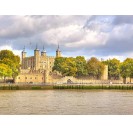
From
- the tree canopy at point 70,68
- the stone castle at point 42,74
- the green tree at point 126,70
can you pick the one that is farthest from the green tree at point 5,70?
the green tree at point 126,70

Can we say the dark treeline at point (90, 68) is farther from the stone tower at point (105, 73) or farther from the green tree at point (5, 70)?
the green tree at point (5, 70)

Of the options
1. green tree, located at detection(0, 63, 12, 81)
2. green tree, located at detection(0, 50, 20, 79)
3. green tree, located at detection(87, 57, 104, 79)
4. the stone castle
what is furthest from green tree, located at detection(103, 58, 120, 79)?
green tree, located at detection(0, 63, 12, 81)

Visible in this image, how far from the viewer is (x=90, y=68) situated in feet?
95.6

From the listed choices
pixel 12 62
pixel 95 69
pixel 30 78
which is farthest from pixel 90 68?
pixel 12 62

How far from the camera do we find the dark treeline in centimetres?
2800

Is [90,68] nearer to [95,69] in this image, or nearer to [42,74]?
[95,69]

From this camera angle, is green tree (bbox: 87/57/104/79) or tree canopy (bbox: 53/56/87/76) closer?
green tree (bbox: 87/57/104/79)

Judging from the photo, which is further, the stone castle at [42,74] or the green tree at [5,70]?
the stone castle at [42,74]

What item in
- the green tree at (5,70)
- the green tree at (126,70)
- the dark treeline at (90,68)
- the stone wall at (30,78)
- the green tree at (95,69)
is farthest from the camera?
the green tree at (95,69)

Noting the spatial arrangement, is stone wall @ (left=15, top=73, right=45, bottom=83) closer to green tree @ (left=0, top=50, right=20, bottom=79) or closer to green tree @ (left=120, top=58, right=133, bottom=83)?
green tree @ (left=0, top=50, right=20, bottom=79)

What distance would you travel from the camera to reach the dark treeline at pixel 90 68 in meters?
28.0

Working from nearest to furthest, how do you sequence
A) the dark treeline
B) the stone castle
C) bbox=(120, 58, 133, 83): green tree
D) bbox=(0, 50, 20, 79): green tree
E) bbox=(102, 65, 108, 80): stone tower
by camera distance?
bbox=(0, 50, 20, 79): green tree < the stone castle < bbox=(120, 58, 133, 83): green tree < the dark treeline < bbox=(102, 65, 108, 80): stone tower

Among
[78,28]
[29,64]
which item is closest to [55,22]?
[78,28]
